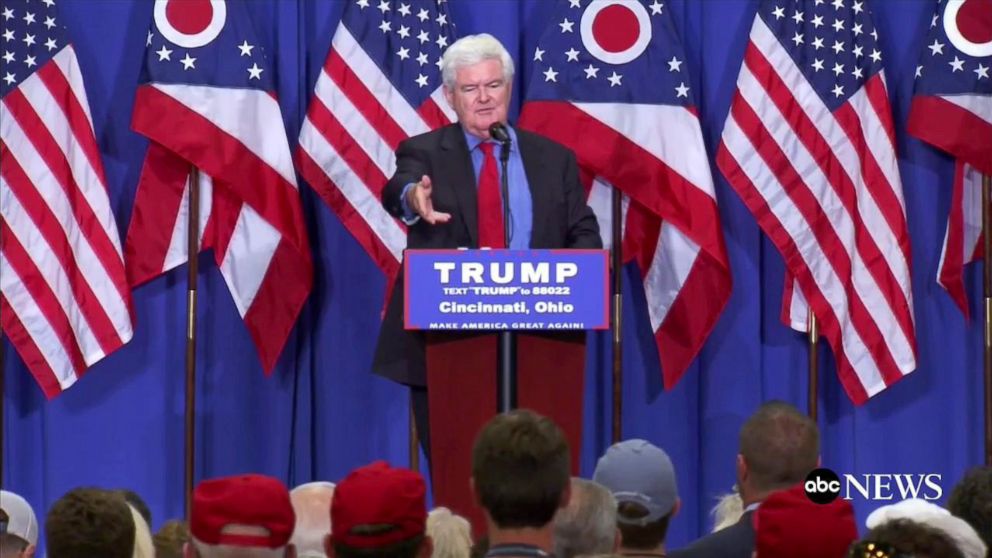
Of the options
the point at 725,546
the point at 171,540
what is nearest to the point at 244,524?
the point at 725,546

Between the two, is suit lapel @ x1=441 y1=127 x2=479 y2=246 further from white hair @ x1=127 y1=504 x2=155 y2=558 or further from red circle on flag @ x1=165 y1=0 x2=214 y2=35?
red circle on flag @ x1=165 y1=0 x2=214 y2=35

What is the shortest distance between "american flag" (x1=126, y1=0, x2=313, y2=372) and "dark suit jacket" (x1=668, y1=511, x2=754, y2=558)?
378cm

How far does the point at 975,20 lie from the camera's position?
24.2 feet

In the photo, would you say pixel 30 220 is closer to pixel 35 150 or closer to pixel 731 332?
pixel 35 150

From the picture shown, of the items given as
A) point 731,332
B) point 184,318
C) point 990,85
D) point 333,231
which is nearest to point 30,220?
point 184,318

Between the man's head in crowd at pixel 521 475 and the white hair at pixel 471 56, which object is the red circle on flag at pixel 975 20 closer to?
the white hair at pixel 471 56

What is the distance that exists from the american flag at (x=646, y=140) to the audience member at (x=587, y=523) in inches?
155

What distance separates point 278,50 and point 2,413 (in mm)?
1982

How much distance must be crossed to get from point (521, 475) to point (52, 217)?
4798mm

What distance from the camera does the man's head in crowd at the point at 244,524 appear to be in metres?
3.11

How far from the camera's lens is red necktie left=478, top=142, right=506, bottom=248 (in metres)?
5.26

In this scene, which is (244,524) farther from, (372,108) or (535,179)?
(372,108)

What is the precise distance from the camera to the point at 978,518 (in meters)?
4.06

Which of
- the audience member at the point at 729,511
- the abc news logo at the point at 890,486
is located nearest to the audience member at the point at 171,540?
the audience member at the point at 729,511
